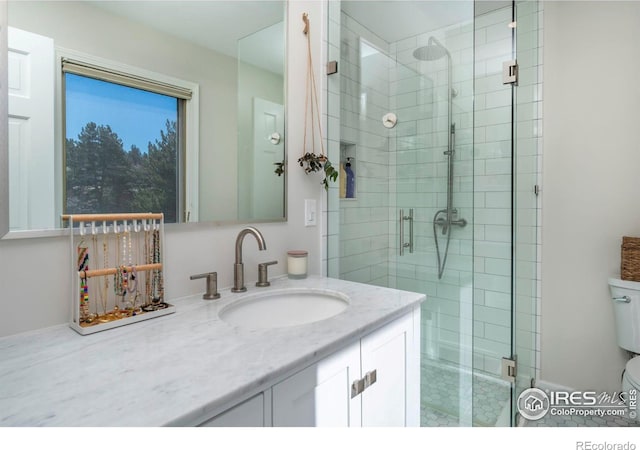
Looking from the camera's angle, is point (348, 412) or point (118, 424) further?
point (348, 412)

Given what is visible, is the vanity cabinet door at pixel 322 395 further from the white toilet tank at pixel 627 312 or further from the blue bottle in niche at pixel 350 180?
the white toilet tank at pixel 627 312

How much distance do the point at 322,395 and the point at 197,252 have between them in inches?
25.0

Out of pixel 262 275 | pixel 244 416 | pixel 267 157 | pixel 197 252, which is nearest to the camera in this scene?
pixel 244 416

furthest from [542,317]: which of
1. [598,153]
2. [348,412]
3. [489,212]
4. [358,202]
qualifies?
[348,412]

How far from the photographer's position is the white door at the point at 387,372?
0.98 m

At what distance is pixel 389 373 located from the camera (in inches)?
42.1

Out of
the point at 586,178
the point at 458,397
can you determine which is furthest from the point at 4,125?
the point at 586,178

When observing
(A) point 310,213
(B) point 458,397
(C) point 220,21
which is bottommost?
(B) point 458,397

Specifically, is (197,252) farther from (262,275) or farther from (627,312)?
(627,312)

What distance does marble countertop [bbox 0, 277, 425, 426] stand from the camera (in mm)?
542

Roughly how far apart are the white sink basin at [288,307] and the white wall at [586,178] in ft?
4.90
